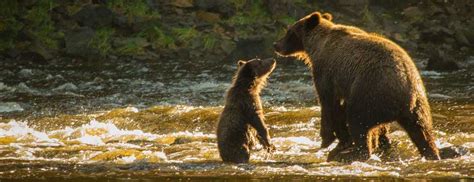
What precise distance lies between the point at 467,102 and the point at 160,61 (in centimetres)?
862

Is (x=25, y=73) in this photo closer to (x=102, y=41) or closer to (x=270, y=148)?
(x=102, y=41)

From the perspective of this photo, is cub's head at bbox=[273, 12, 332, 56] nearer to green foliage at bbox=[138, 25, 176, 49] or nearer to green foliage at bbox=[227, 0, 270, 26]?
green foliage at bbox=[138, 25, 176, 49]

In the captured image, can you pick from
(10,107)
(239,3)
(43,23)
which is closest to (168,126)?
(10,107)

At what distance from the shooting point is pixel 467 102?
13.8m

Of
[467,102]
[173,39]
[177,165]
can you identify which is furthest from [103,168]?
[173,39]

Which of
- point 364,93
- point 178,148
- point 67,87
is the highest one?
point 67,87

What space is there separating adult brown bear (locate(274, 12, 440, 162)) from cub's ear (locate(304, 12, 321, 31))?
1.73 ft

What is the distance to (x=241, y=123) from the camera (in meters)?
9.88

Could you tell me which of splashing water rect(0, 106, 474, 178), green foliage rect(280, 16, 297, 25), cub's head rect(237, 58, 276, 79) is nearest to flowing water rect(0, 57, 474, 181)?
splashing water rect(0, 106, 474, 178)

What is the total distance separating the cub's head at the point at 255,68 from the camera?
34.9 ft

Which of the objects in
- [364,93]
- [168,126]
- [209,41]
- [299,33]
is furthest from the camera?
[209,41]

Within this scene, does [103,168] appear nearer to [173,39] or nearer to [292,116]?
[292,116]

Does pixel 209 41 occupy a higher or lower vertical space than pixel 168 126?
higher

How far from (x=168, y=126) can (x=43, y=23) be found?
1023 centimetres
